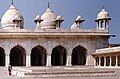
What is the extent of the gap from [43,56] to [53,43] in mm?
1811

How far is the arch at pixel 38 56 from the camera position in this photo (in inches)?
948

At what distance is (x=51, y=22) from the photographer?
1082 inches

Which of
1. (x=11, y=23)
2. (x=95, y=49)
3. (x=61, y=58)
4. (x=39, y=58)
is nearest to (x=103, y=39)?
(x=95, y=49)

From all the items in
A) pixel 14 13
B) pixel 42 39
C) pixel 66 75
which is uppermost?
pixel 14 13

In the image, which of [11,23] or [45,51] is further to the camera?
[11,23]

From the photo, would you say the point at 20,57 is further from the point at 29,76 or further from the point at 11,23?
the point at 29,76

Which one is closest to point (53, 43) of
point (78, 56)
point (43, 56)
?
point (43, 56)

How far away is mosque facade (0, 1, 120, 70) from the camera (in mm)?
22266

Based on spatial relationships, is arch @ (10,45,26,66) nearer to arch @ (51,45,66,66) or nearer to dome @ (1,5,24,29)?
arch @ (51,45,66,66)

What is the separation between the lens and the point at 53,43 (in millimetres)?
22734

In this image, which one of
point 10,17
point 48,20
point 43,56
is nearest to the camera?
point 43,56

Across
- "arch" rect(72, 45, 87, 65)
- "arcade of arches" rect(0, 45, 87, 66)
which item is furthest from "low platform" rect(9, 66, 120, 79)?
"arch" rect(72, 45, 87, 65)

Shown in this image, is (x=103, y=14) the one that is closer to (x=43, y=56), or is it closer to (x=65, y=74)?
(x=43, y=56)

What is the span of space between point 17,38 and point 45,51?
223cm
